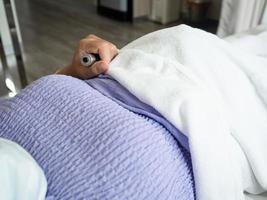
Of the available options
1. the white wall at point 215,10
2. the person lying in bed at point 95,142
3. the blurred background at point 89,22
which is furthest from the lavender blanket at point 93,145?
the white wall at point 215,10

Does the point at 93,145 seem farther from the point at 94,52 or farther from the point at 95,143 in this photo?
the point at 94,52

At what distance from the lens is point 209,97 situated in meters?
0.67

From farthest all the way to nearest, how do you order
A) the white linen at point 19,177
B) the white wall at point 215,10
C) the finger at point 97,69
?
1. the white wall at point 215,10
2. the finger at point 97,69
3. the white linen at point 19,177

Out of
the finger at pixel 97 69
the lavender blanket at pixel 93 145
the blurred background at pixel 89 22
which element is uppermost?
the finger at pixel 97 69

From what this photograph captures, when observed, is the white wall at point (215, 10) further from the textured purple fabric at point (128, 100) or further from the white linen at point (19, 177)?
the white linen at point (19, 177)

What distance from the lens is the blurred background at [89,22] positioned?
2455mm

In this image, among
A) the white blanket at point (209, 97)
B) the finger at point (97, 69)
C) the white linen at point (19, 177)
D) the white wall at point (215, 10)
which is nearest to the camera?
the white linen at point (19, 177)

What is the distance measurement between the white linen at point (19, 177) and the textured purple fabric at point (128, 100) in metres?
0.23

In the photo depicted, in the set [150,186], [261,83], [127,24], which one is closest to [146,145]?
[150,186]

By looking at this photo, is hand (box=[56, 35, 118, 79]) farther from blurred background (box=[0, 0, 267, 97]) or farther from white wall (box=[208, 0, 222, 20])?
white wall (box=[208, 0, 222, 20])

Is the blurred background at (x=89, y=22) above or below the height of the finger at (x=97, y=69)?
below

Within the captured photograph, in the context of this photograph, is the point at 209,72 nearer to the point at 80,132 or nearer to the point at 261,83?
the point at 261,83

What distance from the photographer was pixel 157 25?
10.8 feet

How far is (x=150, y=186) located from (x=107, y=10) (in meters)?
3.16
